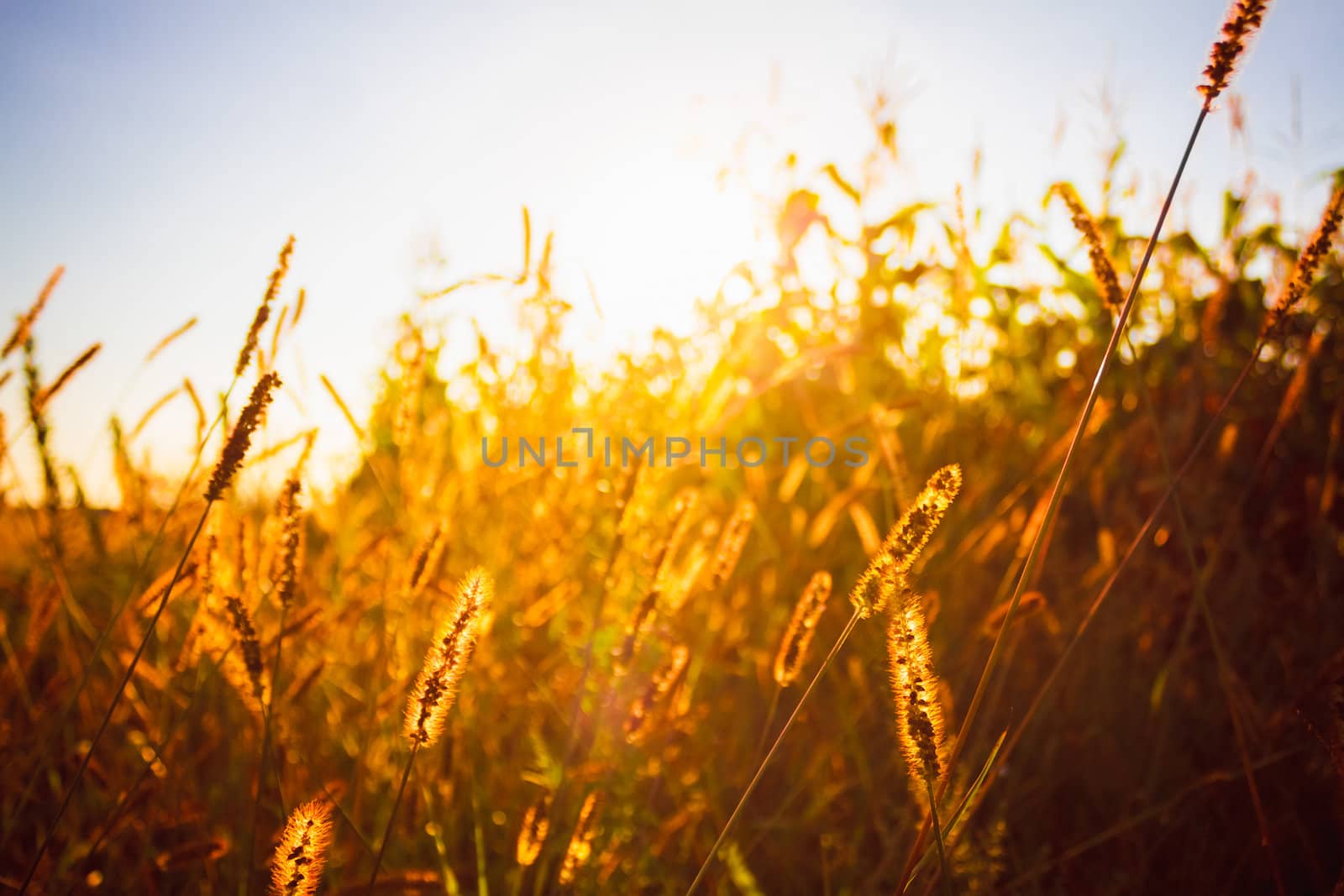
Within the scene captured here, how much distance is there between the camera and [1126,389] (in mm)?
2311

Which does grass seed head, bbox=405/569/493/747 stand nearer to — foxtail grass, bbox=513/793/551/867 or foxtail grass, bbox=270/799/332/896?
foxtail grass, bbox=270/799/332/896

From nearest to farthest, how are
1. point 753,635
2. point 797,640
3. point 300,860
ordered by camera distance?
point 300,860 < point 797,640 < point 753,635

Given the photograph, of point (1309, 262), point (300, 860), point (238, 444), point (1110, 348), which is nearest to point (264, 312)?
point (238, 444)

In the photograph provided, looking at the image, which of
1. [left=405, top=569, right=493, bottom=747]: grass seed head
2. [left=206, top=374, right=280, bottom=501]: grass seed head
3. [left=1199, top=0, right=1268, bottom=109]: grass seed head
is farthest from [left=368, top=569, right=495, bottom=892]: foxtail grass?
[left=1199, top=0, right=1268, bottom=109]: grass seed head

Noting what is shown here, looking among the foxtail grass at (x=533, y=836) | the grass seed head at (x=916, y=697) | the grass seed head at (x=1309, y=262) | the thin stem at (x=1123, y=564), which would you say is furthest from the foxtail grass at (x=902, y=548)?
the grass seed head at (x=1309, y=262)

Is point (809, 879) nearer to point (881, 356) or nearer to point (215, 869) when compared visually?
point (215, 869)

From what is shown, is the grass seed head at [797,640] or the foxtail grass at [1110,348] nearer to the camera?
the foxtail grass at [1110,348]

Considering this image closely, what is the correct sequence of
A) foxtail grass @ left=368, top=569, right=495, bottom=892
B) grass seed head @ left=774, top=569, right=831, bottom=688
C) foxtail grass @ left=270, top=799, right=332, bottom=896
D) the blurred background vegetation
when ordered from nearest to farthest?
foxtail grass @ left=270, top=799, right=332, bottom=896 < foxtail grass @ left=368, top=569, right=495, bottom=892 < grass seed head @ left=774, top=569, right=831, bottom=688 < the blurred background vegetation

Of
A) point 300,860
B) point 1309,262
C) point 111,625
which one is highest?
point 1309,262

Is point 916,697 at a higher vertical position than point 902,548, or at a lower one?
lower

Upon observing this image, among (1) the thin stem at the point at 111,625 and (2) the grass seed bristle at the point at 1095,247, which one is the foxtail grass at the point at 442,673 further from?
(2) the grass seed bristle at the point at 1095,247

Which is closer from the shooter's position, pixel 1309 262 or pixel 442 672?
pixel 442 672

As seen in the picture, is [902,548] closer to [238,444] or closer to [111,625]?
[238,444]

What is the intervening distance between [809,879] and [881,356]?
158cm
